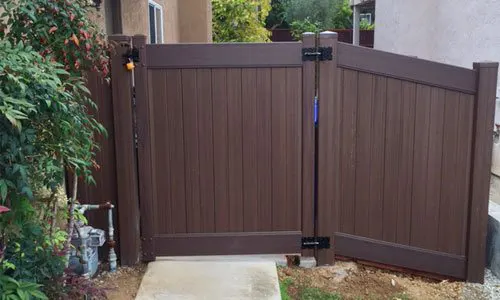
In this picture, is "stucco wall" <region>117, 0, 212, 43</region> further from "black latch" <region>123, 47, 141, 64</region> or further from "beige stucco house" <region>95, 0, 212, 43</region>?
"black latch" <region>123, 47, 141, 64</region>

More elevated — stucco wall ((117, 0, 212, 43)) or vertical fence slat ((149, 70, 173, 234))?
stucco wall ((117, 0, 212, 43))

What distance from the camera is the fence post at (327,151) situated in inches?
160

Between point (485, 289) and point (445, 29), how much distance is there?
3.76 m

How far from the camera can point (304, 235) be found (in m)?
4.31

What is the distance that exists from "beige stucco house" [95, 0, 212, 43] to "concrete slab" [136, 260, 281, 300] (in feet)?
6.52

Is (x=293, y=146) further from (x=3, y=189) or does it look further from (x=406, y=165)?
(x=3, y=189)

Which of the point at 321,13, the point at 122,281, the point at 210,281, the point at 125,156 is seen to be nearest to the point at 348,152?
the point at 210,281

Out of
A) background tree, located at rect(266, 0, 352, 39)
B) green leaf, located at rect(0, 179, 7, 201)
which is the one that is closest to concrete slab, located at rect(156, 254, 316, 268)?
green leaf, located at rect(0, 179, 7, 201)

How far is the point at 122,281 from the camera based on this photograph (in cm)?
404

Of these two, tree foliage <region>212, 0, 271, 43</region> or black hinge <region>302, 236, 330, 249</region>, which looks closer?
black hinge <region>302, 236, 330, 249</region>

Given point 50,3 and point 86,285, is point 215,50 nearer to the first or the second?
point 50,3

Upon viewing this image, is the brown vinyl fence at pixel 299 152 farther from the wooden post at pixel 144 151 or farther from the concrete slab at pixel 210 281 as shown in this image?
the concrete slab at pixel 210 281

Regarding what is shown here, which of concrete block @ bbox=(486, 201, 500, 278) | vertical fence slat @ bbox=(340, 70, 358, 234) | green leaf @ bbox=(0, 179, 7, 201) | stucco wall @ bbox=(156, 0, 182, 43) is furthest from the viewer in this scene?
stucco wall @ bbox=(156, 0, 182, 43)

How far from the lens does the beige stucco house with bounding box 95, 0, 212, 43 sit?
6.48 m
